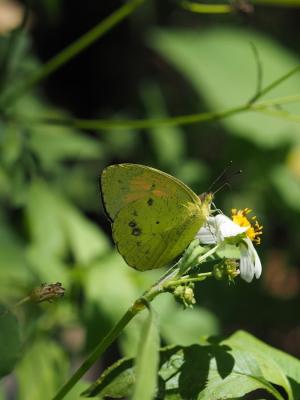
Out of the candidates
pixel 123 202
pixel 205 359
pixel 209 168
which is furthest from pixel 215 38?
pixel 205 359

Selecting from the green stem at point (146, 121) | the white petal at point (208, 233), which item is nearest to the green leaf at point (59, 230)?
the green stem at point (146, 121)

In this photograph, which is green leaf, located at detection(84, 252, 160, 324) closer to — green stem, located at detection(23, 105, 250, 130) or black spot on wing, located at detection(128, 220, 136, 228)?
green stem, located at detection(23, 105, 250, 130)

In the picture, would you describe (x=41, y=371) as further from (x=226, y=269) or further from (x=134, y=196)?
(x=226, y=269)

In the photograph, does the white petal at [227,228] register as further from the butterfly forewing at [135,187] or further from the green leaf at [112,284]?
the green leaf at [112,284]

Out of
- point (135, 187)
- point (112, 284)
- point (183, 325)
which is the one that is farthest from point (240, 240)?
point (183, 325)

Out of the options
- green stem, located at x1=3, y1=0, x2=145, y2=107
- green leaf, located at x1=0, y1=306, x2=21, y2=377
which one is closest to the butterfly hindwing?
green leaf, located at x1=0, y1=306, x2=21, y2=377
